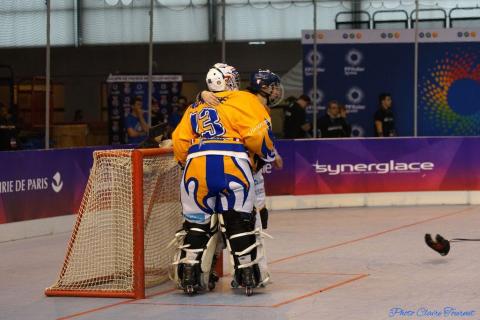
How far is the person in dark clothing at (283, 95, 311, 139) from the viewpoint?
1795cm

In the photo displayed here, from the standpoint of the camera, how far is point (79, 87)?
93.6 ft

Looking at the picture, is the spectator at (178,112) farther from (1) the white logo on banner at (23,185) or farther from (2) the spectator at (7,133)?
(1) the white logo on banner at (23,185)

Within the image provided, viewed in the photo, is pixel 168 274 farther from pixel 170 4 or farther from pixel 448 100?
pixel 170 4

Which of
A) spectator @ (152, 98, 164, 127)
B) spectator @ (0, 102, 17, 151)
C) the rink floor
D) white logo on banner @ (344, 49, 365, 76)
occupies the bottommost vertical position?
the rink floor

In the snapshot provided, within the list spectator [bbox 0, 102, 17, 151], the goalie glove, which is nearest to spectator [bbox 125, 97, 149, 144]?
spectator [bbox 0, 102, 17, 151]

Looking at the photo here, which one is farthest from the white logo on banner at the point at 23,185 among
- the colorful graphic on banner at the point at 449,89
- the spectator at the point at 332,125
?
the colorful graphic on banner at the point at 449,89

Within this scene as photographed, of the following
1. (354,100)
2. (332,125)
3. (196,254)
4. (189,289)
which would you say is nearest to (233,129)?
(196,254)

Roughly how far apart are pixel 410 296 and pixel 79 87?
20.6m

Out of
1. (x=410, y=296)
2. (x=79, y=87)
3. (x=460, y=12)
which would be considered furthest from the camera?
(x=79, y=87)

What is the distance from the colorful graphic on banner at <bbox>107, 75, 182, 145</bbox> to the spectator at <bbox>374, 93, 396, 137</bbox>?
4.06 meters

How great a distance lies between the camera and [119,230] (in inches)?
372

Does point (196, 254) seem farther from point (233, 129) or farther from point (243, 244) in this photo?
point (233, 129)

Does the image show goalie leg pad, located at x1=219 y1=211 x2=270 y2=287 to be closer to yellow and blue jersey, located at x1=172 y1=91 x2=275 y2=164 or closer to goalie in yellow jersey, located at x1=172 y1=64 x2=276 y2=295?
goalie in yellow jersey, located at x1=172 y1=64 x2=276 y2=295

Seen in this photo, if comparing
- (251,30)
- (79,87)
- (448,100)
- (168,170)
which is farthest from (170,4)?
(168,170)
